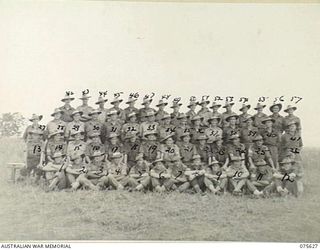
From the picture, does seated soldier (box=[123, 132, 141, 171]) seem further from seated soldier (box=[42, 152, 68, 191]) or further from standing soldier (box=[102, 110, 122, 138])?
seated soldier (box=[42, 152, 68, 191])

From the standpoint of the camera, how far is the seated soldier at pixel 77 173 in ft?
6.34

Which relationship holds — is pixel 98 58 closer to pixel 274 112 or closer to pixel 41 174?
pixel 41 174

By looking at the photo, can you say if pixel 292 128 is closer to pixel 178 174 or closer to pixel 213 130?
pixel 213 130

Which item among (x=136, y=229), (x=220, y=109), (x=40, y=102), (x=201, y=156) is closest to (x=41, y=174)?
(x=40, y=102)

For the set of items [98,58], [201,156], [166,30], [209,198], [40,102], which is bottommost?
[209,198]

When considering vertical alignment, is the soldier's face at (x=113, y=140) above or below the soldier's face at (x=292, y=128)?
below

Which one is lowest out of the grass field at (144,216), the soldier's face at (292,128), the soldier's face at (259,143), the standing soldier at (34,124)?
the grass field at (144,216)

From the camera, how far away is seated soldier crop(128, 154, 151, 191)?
1.94m

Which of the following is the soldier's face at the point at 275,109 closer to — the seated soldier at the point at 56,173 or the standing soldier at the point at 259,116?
the standing soldier at the point at 259,116

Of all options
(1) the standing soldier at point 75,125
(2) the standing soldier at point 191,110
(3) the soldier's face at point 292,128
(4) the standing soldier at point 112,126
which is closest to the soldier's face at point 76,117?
(1) the standing soldier at point 75,125

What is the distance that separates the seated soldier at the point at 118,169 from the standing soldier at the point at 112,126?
94 mm

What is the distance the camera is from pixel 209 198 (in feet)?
6.35

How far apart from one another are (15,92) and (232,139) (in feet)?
3.07

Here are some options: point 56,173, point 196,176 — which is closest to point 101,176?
point 56,173
